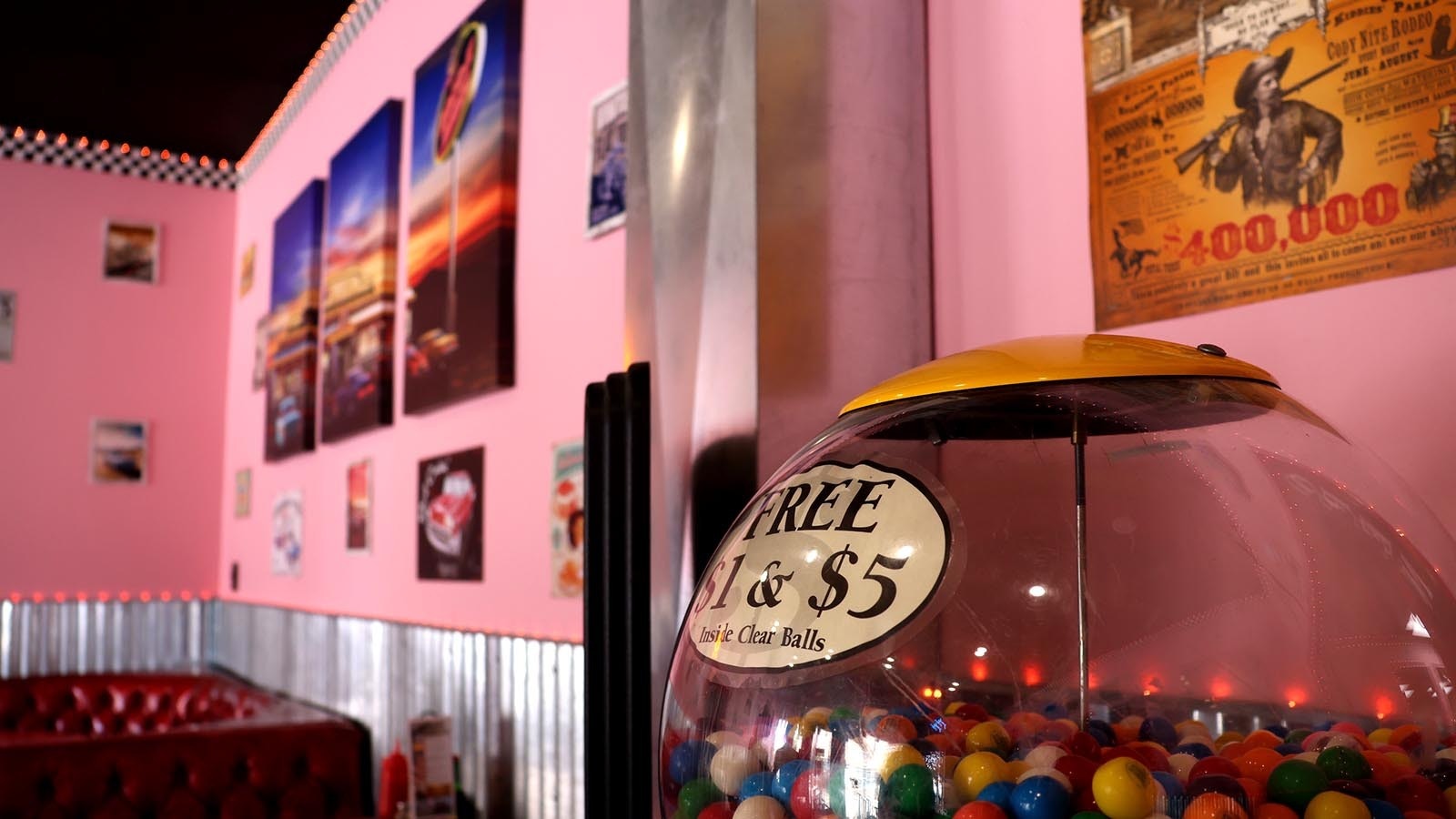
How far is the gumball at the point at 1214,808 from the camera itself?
749 millimetres

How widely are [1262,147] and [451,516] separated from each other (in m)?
2.58

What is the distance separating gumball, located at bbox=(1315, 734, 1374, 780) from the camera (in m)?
0.79

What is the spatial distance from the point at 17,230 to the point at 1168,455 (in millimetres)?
6531

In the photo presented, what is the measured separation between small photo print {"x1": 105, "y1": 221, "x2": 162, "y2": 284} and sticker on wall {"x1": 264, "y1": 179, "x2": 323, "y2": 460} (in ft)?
4.29

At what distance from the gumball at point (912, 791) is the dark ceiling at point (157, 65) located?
178 inches

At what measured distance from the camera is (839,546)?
3.13 feet

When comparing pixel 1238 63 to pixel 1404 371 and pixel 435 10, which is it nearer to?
pixel 1404 371

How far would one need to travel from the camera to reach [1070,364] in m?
0.94

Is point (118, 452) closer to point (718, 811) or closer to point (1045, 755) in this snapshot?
point (718, 811)

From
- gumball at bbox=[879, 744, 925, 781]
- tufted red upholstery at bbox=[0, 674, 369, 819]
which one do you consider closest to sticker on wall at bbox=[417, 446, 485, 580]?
tufted red upholstery at bbox=[0, 674, 369, 819]

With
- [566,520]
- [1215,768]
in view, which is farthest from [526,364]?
[1215,768]

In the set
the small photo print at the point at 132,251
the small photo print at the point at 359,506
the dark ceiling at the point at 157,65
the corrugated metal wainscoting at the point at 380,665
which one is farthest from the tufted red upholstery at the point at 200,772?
the small photo print at the point at 132,251

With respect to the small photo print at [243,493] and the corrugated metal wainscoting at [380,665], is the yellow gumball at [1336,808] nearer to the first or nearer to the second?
the corrugated metal wainscoting at [380,665]

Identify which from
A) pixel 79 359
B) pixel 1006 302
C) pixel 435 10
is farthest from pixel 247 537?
pixel 1006 302
